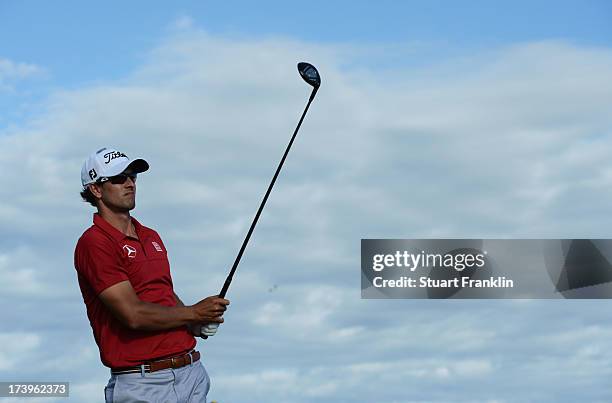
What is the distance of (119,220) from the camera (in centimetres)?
828

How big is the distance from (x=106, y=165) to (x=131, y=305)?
3.89 feet

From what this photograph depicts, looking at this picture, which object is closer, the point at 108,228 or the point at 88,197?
the point at 108,228

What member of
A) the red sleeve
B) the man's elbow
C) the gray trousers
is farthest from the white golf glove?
the red sleeve

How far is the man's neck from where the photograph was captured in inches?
324

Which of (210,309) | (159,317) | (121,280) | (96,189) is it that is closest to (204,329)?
(210,309)

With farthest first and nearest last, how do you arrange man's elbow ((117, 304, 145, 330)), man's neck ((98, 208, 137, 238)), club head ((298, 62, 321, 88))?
club head ((298, 62, 321, 88)) < man's neck ((98, 208, 137, 238)) < man's elbow ((117, 304, 145, 330))

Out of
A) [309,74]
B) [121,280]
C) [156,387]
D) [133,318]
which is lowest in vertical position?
[156,387]

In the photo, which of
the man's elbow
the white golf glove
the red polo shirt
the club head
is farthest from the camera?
the club head

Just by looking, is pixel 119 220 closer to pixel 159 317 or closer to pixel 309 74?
pixel 159 317

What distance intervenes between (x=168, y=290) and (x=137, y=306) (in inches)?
18.7

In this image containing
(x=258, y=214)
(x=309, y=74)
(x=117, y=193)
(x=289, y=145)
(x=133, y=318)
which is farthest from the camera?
(x=309, y=74)

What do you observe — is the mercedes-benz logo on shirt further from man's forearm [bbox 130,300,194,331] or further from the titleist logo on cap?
the titleist logo on cap

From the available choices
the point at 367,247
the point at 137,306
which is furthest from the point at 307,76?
the point at 367,247

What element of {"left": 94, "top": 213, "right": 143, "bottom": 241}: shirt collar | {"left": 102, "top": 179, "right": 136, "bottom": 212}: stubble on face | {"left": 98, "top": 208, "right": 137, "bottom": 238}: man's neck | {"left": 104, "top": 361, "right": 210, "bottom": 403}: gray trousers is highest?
{"left": 102, "top": 179, "right": 136, "bottom": 212}: stubble on face
